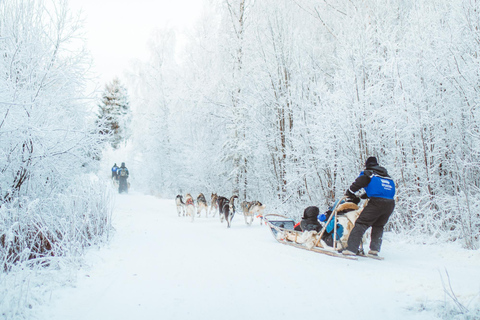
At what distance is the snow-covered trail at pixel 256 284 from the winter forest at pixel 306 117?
664 millimetres

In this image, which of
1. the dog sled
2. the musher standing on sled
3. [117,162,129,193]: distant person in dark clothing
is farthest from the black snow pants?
[117,162,129,193]: distant person in dark clothing

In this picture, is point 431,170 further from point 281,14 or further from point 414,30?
point 281,14

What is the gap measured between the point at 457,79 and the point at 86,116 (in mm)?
7422

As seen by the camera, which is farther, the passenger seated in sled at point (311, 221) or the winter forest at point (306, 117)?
the passenger seated in sled at point (311, 221)

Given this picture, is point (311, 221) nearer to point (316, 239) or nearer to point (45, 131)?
point (316, 239)

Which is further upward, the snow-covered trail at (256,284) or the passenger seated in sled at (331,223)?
the passenger seated in sled at (331,223)

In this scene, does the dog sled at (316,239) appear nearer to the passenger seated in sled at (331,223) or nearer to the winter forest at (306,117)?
the passenger seated in sled at (331,223)

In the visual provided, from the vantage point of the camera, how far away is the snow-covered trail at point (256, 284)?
268 centimetres

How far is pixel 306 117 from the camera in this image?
8734 mm

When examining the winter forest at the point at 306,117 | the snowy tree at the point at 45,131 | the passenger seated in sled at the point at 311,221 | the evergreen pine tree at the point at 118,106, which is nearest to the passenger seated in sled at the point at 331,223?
the passenger seated in sled at the point at 311,221

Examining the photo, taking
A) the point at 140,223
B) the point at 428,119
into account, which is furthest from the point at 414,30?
the point at 140,223

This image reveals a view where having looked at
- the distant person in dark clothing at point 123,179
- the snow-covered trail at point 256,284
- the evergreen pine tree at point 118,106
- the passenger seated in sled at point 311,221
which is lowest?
the snow-covered trail at point 256,284

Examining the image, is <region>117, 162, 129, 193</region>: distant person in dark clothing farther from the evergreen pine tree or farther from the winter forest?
the winter forest

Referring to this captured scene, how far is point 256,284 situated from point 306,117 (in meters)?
6.19
